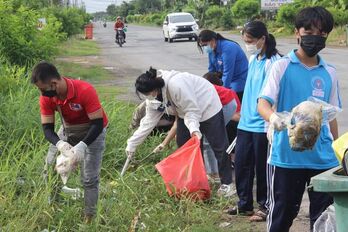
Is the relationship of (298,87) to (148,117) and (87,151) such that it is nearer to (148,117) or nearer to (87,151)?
(87,151)

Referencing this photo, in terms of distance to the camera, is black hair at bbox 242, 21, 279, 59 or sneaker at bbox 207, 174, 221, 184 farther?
sneaker at bbox 207, 174, 221, 184

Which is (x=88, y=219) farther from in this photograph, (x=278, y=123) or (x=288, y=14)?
(x=288, y=14)

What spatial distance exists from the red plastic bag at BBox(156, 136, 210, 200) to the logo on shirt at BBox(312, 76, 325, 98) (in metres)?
1.71

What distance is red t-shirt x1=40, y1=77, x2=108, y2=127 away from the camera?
3941 mm

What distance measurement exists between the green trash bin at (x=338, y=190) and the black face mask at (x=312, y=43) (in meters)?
0.86

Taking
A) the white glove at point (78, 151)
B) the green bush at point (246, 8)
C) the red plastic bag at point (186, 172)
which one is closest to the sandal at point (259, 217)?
the red plastic bag at point (186, 172)

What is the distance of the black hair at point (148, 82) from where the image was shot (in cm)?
459

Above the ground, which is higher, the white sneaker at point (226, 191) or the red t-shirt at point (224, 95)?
the red t-shirt at point (224, 95)

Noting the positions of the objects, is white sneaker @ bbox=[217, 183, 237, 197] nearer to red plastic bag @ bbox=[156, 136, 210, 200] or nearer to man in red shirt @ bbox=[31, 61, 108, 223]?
red plastic bag @ bbox=[156, 136, 210, 200]

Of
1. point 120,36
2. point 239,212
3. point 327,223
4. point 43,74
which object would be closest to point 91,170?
point 43,74

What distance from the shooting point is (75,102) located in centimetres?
398

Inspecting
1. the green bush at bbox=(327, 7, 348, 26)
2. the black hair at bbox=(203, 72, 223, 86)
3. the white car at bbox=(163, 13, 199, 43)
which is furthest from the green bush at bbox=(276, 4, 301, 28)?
the black hair at bbox=(203, 72, 223, 86)

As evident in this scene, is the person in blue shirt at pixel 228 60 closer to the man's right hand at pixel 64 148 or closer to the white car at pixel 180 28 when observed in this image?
the man's right hand at pixel 64 148

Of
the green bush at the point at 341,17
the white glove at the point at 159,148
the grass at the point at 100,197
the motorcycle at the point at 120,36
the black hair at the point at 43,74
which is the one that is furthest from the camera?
the motorcycle at the point at 120,36
